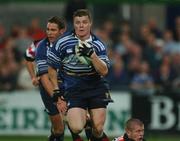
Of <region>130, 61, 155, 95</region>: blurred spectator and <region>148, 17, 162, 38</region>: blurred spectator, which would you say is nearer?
<region>130, 61, 155, 95</region>: blurred spectator

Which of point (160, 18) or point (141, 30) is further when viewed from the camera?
point (160, 18)

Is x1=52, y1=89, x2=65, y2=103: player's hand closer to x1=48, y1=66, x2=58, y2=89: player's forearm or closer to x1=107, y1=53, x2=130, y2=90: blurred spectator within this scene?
x1=48, y1=66, x2=58, y2=89: player's forearm

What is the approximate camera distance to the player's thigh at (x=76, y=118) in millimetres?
12992

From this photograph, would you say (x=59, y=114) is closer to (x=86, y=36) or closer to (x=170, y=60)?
(x=86, y=36)

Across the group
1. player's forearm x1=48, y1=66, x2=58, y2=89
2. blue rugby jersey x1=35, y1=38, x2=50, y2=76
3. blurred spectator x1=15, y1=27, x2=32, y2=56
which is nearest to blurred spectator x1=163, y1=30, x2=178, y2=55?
blurred spectator x1=15, y1=27, x2=32, y2=56

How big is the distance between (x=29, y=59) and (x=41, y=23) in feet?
26.8

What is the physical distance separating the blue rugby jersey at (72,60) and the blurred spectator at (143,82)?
6418mm

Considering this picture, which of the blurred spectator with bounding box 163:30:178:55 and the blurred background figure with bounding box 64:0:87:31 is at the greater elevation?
the blurred background figure with bounding box 64:0:87:31

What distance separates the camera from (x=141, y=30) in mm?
21547

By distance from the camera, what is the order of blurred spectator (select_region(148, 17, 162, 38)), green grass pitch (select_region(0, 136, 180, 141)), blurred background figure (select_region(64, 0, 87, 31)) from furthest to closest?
1. blurred spectator (select_region(148, 17, 162, 38))
2. blurred background figure (select_region(64, 0, 87, 31))
3. green grass pitch (select_region(0, 136, 180, 141))

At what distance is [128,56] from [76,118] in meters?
7.95

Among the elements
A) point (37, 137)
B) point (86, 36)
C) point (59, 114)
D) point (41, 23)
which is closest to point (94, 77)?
point (86, 36)

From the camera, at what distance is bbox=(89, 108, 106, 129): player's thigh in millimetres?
13125

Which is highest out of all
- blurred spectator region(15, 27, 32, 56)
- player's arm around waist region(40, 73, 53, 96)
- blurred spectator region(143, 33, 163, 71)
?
player's arm around waist region(40, 73, 53, 96)
